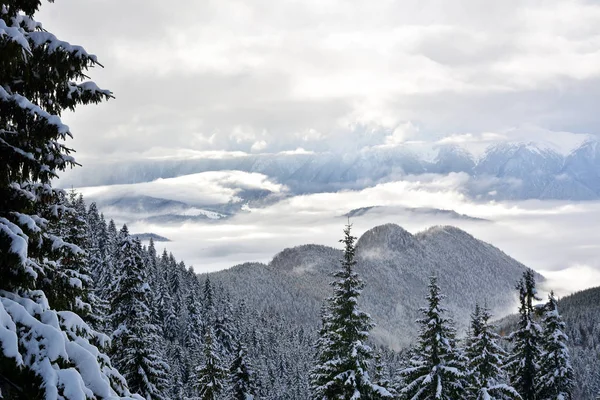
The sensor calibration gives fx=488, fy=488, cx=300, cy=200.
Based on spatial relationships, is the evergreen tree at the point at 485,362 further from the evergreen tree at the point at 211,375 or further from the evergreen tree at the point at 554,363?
the evergreen tree at the point at 211,375

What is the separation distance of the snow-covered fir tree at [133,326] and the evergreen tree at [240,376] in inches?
467

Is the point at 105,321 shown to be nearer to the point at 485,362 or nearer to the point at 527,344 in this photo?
the point at 485,362

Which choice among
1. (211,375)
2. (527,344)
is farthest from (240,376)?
(527,344)

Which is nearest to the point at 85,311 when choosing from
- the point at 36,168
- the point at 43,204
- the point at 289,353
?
the point at 43,204

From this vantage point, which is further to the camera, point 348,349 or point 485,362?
point 485,362

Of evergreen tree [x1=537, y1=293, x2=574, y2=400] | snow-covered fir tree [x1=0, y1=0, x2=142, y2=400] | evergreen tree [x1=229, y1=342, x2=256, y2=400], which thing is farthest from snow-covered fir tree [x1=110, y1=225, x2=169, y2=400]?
evergreen tree [x1=537, y1=293, x2=574, y2=400]

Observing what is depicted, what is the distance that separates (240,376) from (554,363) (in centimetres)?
2202

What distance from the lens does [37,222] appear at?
8.53m

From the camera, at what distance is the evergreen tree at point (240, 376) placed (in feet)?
123

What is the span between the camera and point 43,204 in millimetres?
8766

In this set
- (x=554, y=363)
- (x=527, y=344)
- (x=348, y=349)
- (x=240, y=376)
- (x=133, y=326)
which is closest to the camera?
(x=348, y=349)

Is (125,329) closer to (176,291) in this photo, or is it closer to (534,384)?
(534,384)

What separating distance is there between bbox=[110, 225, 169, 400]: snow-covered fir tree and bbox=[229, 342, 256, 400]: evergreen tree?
11.9 m

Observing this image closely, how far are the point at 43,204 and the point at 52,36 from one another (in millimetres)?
3059
